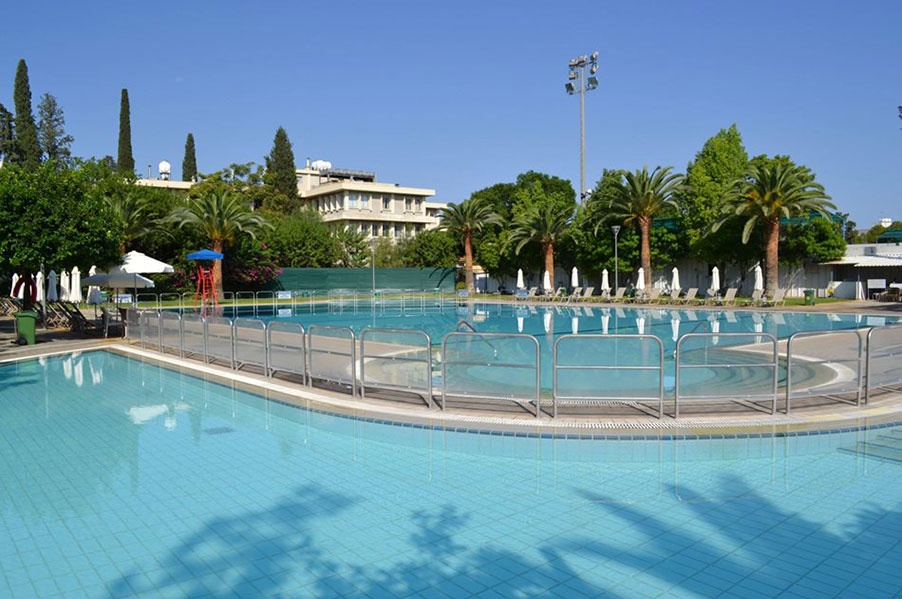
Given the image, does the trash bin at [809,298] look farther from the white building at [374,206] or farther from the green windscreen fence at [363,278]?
the white building at [374,206]

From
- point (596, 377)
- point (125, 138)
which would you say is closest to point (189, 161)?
point (125, 138)

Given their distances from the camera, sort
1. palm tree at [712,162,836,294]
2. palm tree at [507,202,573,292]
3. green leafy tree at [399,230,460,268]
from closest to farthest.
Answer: palm tree at [712,162,836,294] → palm tree at [507,202,573,292] → green leafy tree at [399,230,460,268]

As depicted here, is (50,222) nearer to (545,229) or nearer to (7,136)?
(545,229)

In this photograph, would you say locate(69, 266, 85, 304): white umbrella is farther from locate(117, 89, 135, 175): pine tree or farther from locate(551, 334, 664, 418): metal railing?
locate(551, 334, 664, 418): metal railing

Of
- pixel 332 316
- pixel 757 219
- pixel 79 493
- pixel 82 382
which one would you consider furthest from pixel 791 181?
pixel 79 493

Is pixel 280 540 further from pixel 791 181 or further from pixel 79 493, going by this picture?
pixel 791 181

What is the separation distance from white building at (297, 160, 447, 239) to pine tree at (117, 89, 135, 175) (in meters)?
18.5

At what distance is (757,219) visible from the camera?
3378 centimetres

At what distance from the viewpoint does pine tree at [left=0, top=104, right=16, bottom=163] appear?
5303cm

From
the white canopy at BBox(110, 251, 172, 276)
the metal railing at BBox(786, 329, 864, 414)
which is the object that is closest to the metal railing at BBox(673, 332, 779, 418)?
the metal railing at BBox(786, 329, 864, 414)

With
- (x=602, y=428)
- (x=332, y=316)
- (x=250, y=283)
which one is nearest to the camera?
(x=602, y=428)

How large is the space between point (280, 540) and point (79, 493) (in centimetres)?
262

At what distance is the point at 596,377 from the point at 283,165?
70892mm

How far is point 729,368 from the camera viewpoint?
8.53 meters
